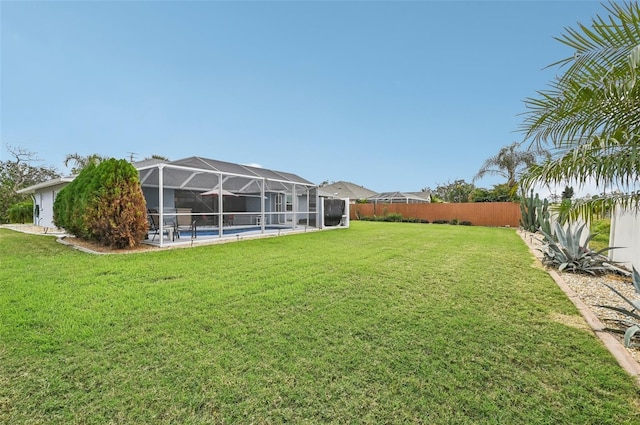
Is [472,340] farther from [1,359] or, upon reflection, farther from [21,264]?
[21,264]

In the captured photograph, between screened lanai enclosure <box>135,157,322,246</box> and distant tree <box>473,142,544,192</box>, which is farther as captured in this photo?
distant tree <box>473,142,544,192</box>

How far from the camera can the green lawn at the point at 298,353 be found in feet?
6.99

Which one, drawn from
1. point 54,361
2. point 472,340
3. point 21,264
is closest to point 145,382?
point 54,361

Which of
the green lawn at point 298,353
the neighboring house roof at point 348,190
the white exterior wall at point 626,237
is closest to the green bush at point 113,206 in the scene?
the green lawn at point 298,353

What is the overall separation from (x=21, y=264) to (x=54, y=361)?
18.3ft

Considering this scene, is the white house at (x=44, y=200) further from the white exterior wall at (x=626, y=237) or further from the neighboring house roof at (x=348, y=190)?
the neighboring house roof at (x=348, y=190)

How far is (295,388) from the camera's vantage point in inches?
92.4

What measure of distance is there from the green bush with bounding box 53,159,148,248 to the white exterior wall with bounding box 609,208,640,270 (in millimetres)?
12034

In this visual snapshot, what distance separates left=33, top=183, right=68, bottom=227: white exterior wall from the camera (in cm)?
1691

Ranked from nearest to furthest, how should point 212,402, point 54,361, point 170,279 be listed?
point 212,402, point 54,361, point 170,279

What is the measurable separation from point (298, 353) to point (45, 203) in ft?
74.1

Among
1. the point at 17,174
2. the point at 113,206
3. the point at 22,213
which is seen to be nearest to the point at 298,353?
the point at 113,206

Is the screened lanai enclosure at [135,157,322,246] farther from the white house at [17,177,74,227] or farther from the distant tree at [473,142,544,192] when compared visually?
the distant tree at [473,142,544,192]

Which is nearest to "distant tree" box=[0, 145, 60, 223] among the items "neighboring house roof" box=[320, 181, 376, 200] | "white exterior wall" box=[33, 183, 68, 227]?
"white exterior wall" box=[33, 183, 68, 227]
